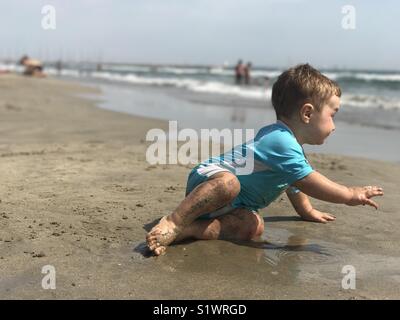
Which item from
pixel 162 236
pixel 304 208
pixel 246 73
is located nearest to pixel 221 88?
pixel 246 73

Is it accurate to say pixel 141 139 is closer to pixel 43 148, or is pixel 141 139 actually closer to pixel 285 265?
pixel 43 148

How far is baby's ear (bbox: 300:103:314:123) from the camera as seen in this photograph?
298 centimetres

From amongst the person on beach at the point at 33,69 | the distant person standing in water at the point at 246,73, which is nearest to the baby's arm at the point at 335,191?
the distant person standing in water at the point at 246,73

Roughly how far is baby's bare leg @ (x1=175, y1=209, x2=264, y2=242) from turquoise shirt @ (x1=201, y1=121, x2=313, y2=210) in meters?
0.07

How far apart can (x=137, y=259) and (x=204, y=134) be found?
530 cm

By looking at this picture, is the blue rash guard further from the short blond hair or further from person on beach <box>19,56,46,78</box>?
person on beach <box>19,56,46,78</box>

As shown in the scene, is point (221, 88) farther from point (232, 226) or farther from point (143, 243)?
point (143, 243)

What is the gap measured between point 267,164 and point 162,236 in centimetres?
72

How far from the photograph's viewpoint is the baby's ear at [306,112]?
9.76 feet

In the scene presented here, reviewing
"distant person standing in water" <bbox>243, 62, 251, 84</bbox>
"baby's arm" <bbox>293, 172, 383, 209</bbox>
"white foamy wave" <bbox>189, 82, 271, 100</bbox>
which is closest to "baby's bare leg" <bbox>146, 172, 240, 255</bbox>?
"baby's arm" <bbox>293, 172, 383, 209</bbox>
